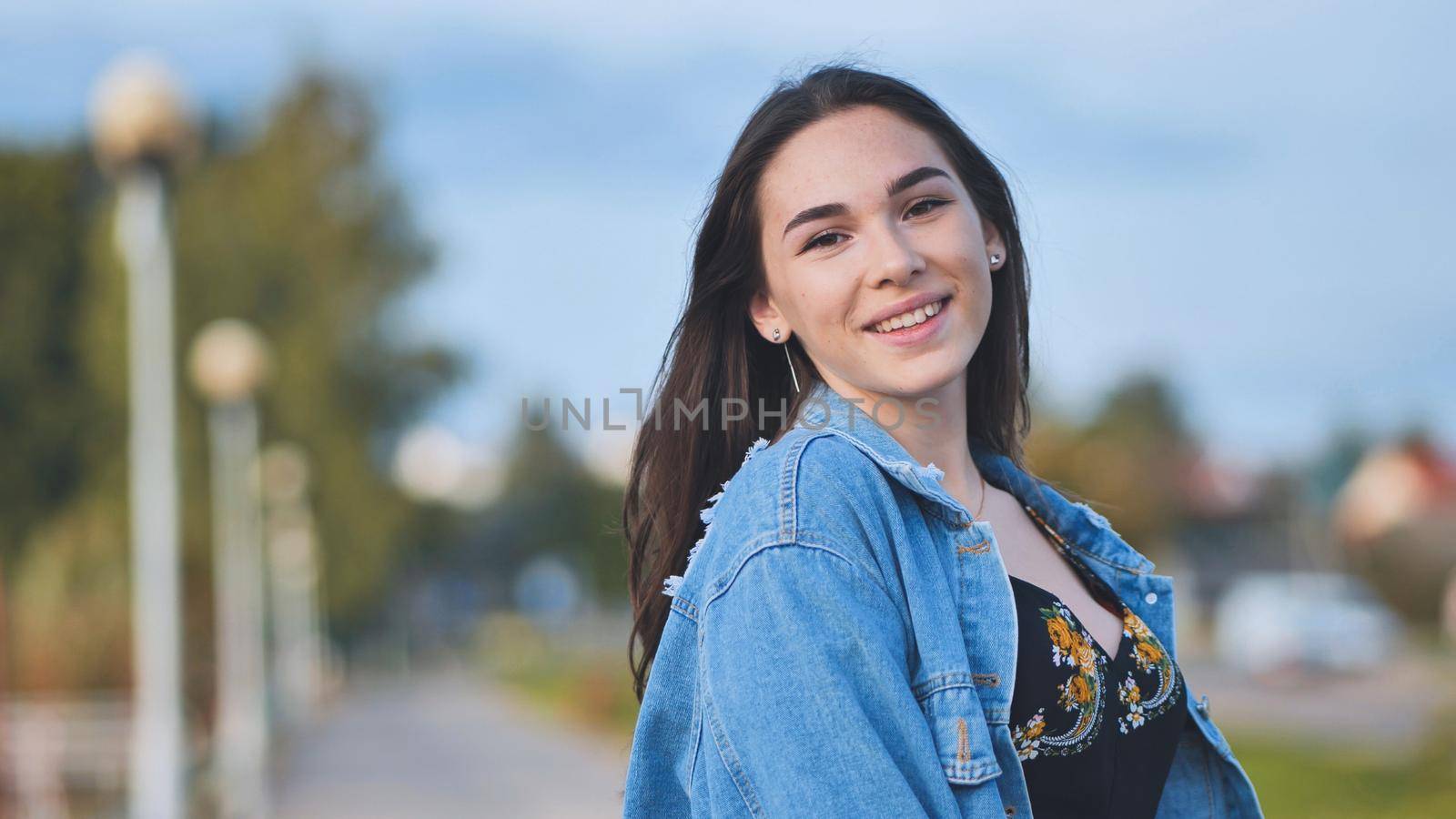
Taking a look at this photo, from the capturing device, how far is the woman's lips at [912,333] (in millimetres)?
1905

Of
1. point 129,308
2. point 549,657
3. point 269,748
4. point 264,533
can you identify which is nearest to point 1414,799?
point 269,748

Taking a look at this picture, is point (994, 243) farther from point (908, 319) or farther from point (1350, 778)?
point (1350, 778)

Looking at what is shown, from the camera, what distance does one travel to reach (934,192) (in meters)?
1.92

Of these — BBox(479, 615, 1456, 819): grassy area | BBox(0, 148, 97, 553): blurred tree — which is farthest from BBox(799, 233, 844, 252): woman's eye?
BBox(0, 148, 97, 553): blurred tree

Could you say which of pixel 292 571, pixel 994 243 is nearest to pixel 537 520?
pixel 292 571

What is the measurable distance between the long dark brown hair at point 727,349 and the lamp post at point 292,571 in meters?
20.2

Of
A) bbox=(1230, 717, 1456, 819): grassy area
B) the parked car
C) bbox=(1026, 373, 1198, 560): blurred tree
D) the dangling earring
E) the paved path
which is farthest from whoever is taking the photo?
the parked car

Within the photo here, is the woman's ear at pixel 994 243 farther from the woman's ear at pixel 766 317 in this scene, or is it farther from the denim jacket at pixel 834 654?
the denim jacket at pixel 834 654

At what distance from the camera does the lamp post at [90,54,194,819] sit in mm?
7289

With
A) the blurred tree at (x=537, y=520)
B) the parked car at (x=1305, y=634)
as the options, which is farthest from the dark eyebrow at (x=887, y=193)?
the blurred tree at (x=537, y=520)

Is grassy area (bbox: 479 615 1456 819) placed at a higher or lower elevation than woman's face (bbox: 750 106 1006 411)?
lower

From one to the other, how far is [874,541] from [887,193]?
48cm

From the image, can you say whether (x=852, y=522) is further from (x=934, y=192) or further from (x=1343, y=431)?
(x=1343, y=431)

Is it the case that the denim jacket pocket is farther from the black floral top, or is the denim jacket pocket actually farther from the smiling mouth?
the smiling mouth
